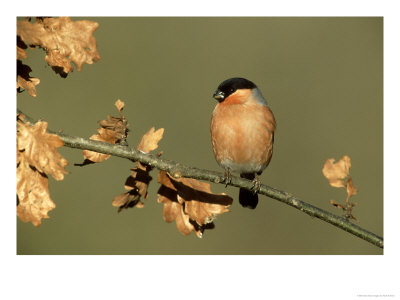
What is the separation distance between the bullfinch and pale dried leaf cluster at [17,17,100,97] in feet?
4.75

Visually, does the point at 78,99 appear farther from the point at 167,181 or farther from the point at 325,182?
the point at 167,181

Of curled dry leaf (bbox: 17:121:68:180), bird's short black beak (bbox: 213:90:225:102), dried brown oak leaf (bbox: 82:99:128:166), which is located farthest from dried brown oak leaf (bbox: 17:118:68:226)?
bird's short black beak (bbox: 213:90:225:102)

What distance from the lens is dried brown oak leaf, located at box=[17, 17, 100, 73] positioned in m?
2.03

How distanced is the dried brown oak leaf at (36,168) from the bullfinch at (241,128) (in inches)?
68.9

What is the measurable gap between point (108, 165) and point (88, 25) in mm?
3529

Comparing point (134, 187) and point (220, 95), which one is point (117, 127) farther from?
point (220, 95)

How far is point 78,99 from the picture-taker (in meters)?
5.74

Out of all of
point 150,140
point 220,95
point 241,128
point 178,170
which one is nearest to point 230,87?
point 220,95

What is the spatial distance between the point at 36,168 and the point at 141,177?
0.63 meters

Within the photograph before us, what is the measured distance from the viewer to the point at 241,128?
3406mm

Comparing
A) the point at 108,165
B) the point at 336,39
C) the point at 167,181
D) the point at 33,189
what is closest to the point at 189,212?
the point at 167,181

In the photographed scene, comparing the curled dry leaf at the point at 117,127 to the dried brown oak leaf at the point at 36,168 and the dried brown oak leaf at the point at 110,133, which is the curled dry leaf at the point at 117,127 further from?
the dried brown oak leaf at the point at 36,168

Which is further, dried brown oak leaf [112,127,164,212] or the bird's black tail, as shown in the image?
the bird's black tail

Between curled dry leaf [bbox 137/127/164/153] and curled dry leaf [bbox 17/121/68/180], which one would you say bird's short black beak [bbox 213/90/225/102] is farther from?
curled dry leaf [bbox 17/121/68/180]
